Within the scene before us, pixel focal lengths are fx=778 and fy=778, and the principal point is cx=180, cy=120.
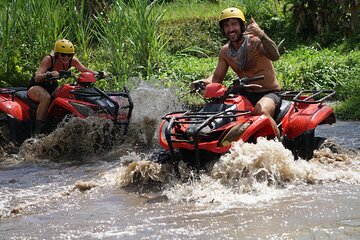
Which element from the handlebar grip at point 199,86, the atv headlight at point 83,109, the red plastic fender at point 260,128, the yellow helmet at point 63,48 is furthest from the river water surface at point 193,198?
the yellow helmet at point 63,48

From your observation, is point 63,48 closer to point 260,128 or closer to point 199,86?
point 199,86

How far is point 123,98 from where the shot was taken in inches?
413

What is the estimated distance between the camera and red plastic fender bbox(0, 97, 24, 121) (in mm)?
10125

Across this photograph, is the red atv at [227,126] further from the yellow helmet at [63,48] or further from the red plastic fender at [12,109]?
the red plastic fender at [12,109]

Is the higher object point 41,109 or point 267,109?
point 267,109

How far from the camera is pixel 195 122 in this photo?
286 inches

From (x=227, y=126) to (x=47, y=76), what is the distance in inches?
137

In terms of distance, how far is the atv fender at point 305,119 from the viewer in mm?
7867

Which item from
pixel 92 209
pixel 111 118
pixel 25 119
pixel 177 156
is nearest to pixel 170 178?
pixel 177 156

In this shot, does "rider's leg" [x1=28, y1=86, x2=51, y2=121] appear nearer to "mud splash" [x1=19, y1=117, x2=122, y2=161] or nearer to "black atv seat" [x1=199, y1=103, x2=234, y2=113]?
"mud splash" [x1=19, y1=117, x2=122, y2=161]

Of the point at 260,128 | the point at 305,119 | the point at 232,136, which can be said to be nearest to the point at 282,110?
the point at 305,119

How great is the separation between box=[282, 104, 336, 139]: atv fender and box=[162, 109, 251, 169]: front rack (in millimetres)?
646

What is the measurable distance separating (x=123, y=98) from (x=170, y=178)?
318 centimetres

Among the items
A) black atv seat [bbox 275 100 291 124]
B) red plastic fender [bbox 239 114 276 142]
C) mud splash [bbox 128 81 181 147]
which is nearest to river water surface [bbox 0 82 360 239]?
red plastic fender [bbox 239 114 276 142]
